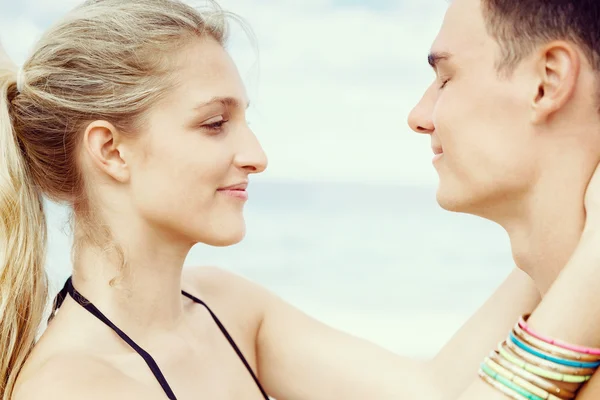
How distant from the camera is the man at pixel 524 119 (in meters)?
1.74

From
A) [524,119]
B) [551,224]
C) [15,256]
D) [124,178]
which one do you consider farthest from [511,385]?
[15,256]

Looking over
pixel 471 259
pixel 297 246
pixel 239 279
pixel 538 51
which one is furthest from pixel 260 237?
pixel 538 51

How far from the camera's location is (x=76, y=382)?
1.84 metres

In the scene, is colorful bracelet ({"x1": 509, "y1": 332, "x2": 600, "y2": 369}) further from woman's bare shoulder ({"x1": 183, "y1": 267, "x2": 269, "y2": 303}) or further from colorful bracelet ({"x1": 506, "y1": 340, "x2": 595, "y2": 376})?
woman's bare shoulder ({"x1": 183, "y1": 267, "x2": 269, "y2": 303})

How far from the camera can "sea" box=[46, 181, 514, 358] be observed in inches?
281

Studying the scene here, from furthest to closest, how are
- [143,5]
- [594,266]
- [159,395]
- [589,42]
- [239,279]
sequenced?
[239,279] < [143,5] < [159,395] < [589,42] < [594,266]

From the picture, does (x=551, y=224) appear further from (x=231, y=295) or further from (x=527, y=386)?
(x=231, y=295)

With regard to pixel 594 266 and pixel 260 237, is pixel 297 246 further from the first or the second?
pixel 594 266

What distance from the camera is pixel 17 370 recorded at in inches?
80.2

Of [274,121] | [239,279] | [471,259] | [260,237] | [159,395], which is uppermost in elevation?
[274,121]

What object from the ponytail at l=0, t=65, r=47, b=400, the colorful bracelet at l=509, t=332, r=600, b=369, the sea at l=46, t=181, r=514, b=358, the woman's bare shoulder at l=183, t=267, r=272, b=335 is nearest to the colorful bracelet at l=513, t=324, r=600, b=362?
the colorful bracelet at l=509, t=332, r=600, b=369

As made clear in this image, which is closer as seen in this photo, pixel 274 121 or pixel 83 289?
pixel 83 289

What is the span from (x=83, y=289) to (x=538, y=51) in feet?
4.00

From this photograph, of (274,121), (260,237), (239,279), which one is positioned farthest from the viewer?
(274,121)
